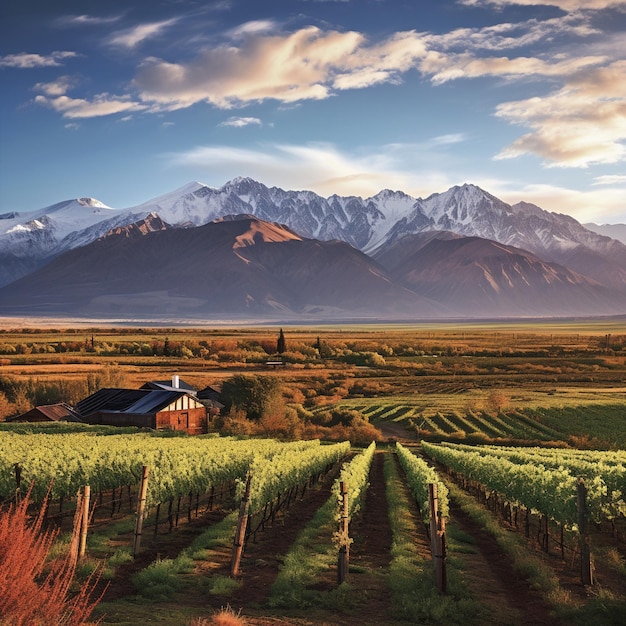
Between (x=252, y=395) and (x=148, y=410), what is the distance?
1443 centimetres

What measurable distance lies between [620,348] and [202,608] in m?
187

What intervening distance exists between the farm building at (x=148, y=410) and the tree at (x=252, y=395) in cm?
572

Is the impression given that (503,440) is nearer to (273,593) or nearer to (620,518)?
(620,518)

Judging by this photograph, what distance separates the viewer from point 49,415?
Answer: 231 ft

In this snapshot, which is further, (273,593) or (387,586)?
(387,586)

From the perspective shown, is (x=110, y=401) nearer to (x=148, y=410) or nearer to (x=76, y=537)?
(x=148, y=410)

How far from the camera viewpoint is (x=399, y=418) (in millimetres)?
85688

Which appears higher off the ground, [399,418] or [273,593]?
[273,593]

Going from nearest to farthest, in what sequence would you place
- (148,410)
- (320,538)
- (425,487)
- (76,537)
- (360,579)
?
1. (76,537)
2. (360,579)
3. (320,538)
4. (425,487)
5. (148,410)

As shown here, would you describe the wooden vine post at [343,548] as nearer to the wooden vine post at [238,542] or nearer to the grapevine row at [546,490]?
the wooden vine post at [238,542]

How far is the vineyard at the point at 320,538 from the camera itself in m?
15.6

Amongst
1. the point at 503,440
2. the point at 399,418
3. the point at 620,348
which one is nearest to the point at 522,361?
the point at 620,348

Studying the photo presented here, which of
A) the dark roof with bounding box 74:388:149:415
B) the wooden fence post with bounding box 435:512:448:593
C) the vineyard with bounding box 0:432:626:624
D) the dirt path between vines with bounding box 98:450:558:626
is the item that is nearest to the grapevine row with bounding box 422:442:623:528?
the vineyard with bounding box 0:432:626:624

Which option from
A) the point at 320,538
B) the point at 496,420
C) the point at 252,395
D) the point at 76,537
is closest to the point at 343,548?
the point at 320,538
